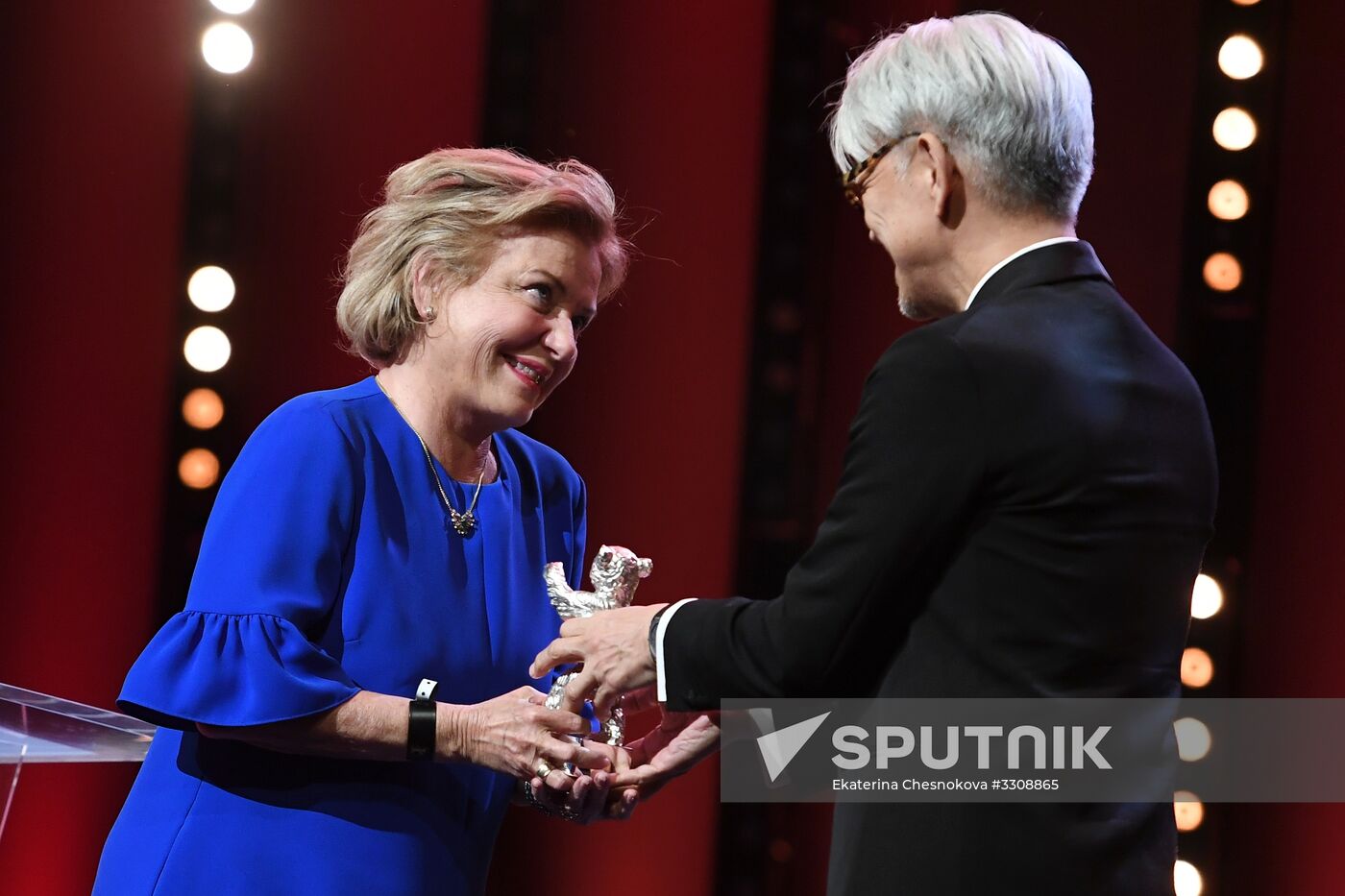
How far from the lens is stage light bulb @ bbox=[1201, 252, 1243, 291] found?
2992 mm

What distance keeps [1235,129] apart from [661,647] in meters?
2.12

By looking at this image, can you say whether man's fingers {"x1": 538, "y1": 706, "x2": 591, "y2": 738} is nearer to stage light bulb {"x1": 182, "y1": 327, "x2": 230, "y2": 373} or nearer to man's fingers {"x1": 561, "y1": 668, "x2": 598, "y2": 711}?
man's fingers {"x1": 561, "y1": 668, "x2": 598, "y2": 711}

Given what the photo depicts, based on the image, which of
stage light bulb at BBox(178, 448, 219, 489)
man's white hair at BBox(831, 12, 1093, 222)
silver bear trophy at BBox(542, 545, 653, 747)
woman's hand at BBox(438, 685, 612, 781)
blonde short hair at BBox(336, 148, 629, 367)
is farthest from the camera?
stage light bulb at BBox(178, 448, 219, 489)

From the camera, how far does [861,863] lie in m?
1.42

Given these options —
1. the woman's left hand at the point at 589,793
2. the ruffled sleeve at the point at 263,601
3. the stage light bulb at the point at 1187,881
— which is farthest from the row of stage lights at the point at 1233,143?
the ruffled sleeve at the point at 263,601

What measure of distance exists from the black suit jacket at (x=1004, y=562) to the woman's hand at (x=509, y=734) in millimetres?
437

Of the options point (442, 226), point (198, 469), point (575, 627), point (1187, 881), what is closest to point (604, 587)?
point (575, 627)

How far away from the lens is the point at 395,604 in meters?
1.81

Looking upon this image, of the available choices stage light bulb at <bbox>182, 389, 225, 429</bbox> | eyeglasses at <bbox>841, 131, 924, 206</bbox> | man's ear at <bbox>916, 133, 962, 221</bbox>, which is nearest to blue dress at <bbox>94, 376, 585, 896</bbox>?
eyeglasses at <bbox>841, 131, 924, 206</bbox>

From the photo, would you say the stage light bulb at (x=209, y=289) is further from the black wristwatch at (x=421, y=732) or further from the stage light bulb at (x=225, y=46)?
the black wristwatch at (x=421, y=732)

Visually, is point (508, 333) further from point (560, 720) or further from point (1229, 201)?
point (1229, 201)

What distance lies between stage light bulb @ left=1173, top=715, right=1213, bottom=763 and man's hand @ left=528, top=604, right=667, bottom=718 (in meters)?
1.71

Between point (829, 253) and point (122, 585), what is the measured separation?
74.3 inches

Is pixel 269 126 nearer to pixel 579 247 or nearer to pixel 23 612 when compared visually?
pixel 23 612
